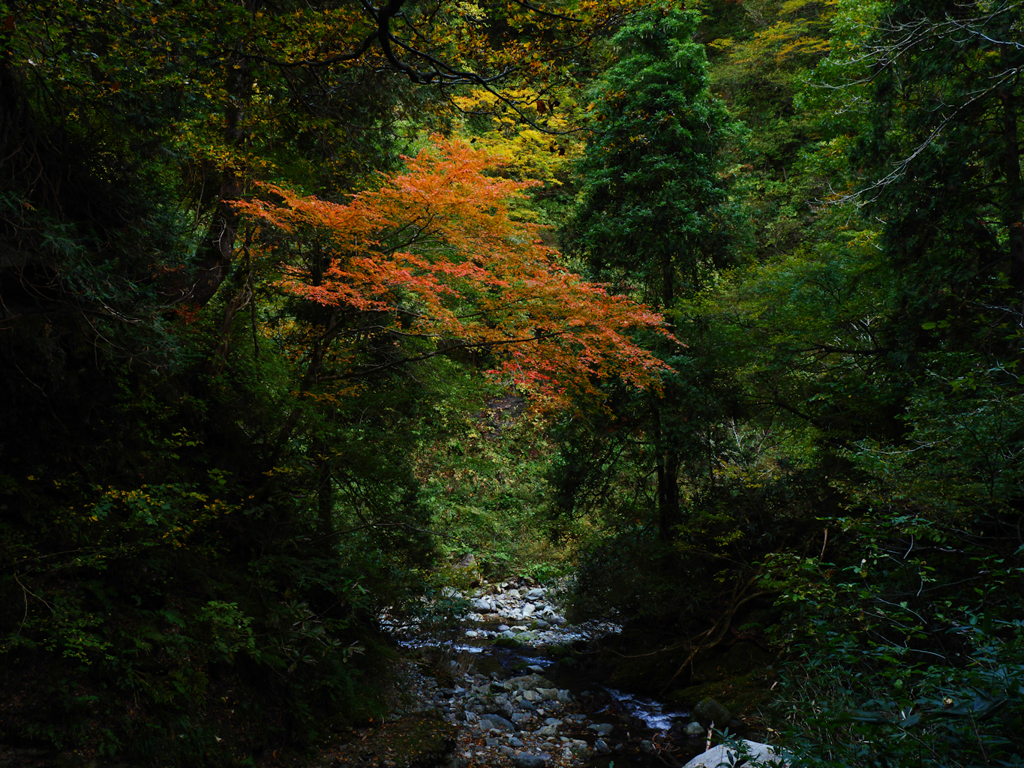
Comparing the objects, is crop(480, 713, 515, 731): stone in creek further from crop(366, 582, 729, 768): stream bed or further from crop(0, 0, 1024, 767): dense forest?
crop(0, 0, 1024, 767): dense forest

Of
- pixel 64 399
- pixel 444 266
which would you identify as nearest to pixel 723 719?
pixel 444 266

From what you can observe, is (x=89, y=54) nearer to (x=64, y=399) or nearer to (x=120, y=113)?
(x=120, y=113)

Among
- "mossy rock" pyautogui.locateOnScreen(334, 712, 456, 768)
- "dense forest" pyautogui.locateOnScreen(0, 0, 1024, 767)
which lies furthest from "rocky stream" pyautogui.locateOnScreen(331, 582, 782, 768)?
"dense forest" pyautogui.locateOnScreen(0, 0, 1024, 767)

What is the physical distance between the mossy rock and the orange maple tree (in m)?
3.41

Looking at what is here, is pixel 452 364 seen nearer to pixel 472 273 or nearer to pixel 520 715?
pixel 472 273

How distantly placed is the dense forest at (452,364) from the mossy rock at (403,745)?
0.98ft

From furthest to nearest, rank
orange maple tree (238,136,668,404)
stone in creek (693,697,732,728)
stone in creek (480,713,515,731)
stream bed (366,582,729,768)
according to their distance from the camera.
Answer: stone in creek (480,713,515,731) < stone in creek (693,697,732,728) < stream bed (366,582,729,768) < orange maple tree (238,136,668,404)

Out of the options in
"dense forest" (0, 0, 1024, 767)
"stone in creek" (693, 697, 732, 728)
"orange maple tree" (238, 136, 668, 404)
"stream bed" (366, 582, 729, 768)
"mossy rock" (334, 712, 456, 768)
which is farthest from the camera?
"stone in creek" (693, 697, 732, 728)

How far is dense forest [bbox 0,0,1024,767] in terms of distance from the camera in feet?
11.4

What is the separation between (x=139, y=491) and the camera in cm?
400

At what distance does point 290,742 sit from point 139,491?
2.50 metres

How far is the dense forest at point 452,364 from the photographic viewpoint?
3.48m

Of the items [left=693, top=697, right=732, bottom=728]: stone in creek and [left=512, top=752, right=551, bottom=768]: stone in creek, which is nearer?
[left=512, top=752, right=551, bottom=768]: stone in creek

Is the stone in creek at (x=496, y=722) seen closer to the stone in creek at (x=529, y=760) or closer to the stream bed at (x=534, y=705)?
the stream bed at (x=534, y=705)
